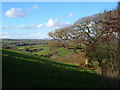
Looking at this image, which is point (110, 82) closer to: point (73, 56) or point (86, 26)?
point (86, 26)

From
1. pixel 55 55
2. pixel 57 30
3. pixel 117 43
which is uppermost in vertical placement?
pixel 57 30

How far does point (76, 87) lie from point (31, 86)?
98.2 inches

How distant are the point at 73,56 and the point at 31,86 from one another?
1463 inches

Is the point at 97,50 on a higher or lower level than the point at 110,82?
higher

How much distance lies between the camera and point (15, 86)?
28.9ft

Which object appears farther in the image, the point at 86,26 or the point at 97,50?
the point at 86,26

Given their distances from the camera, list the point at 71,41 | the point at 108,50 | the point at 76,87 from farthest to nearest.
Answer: the point at 71,41 < the point at 108,50 < the point at 76,87

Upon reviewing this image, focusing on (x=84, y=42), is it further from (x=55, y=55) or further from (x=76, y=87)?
(x=76, y=87)

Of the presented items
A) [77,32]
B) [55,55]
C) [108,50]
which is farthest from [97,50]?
[55,55]

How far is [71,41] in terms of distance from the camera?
1619 inches

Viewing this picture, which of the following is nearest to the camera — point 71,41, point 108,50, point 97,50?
point 108,50

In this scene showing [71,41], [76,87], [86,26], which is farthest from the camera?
[71,41]

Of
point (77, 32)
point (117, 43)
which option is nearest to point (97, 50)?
point (117, 43)

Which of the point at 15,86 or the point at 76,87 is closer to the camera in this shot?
the point at 15,86
